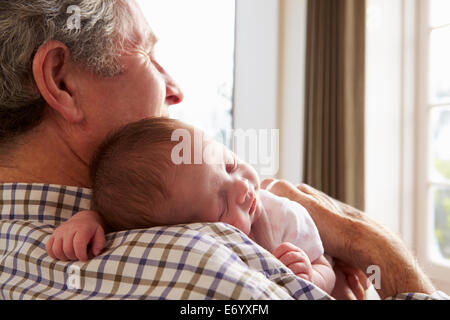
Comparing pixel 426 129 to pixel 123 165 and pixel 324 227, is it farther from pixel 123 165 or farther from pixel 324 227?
pixel 123 165

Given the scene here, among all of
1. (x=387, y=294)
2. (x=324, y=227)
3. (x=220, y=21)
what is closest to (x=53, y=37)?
(x=324, y=227)

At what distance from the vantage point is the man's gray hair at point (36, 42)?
78cm

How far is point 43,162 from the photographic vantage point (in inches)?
32.0

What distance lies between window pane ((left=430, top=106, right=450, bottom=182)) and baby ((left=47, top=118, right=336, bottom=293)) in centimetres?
246

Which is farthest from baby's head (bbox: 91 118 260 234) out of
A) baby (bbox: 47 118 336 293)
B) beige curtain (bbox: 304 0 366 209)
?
beige curtain (bbox: 304 0 366 209)

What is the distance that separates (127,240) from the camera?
2.03 ft

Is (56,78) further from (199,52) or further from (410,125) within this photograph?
(410,125)

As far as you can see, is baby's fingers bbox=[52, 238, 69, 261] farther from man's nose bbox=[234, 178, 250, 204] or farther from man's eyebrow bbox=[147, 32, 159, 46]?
man's eyebrow bbox=[147, 32, 159, 46]

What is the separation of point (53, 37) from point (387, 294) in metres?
0.76

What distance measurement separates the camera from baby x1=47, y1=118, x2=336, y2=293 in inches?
26.9

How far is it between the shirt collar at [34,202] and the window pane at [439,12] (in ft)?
8.88

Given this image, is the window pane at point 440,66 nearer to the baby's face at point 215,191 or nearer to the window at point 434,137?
the window at point 434,137

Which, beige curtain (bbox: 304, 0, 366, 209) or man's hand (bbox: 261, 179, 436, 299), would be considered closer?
man's hand (bbox: 261, 179, 436, 299)

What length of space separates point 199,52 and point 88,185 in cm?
224
